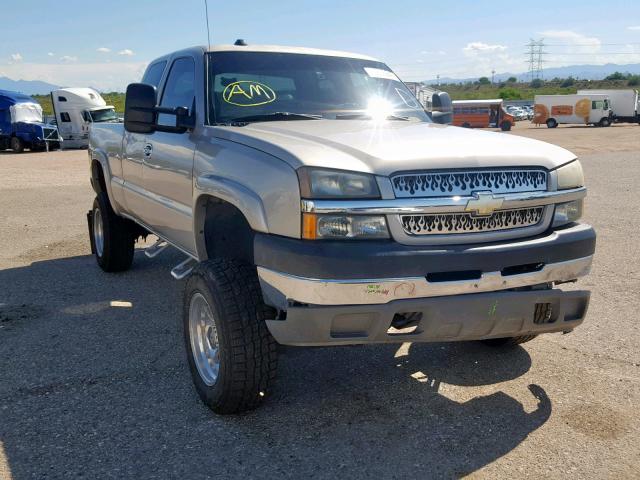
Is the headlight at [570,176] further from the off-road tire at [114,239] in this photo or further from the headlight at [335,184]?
the off-road tire at [114,239]

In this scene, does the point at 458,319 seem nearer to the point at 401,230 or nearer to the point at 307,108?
the point at 401,230

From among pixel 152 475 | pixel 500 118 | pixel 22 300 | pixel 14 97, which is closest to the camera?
pixel 152 475

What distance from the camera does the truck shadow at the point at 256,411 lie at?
3133mm

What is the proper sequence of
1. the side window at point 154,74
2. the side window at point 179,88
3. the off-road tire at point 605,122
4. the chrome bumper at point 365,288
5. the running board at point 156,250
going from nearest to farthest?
1. the chrome bumper at point 365,288
2. the side window at point 179,88
3. the side window at point 154,74
4. the running board at point 156,250
5. the off-road tire at point 605,122

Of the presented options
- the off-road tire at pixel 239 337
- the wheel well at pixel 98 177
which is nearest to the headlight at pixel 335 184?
the off-road tire at pixel 239 337

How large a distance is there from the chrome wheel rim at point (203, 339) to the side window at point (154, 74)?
235 cm

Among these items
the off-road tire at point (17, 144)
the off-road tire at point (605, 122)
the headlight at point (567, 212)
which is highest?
the headlight at point (567, 212)

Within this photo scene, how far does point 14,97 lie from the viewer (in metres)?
33.2

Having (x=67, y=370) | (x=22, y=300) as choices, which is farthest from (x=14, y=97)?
(x=67, y=370)

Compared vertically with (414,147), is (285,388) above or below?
below

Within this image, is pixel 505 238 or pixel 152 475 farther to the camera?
pixel 505 238

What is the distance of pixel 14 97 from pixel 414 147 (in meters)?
34.4

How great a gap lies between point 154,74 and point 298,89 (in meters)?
1.67

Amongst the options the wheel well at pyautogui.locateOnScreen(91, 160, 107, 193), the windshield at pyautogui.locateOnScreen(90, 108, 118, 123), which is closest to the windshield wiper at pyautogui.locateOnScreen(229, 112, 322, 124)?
the wheel well at pyautogui.locateOnScreen(91, 160, 107, 193)
